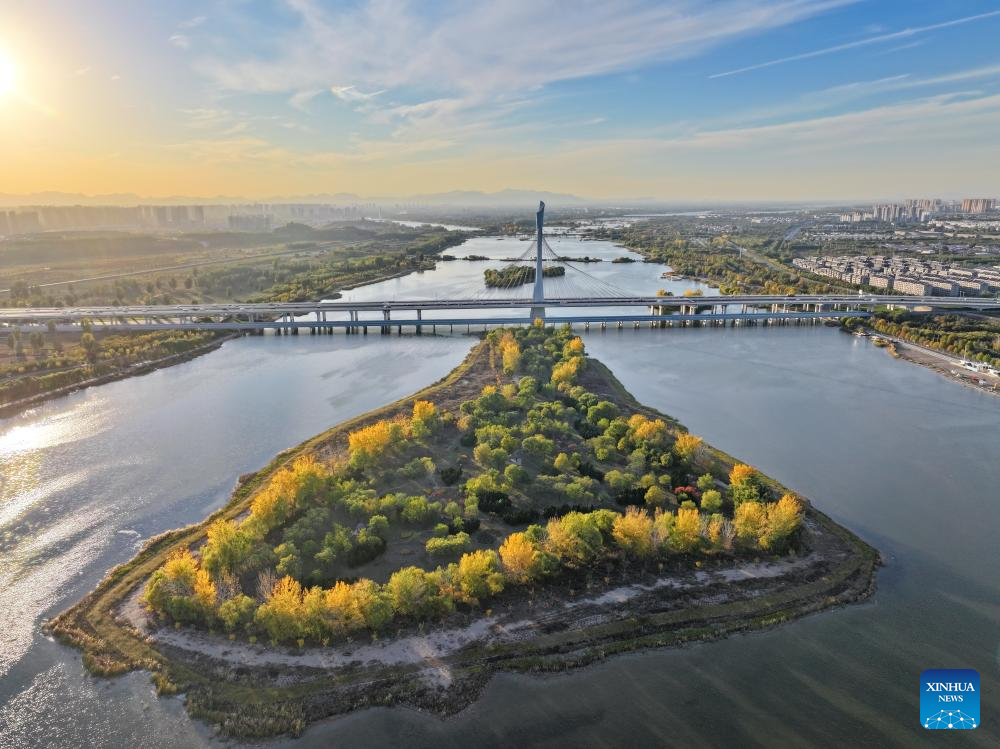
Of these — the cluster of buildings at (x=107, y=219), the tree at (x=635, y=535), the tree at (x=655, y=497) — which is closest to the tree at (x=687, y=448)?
the tree at (x=655, y=497)

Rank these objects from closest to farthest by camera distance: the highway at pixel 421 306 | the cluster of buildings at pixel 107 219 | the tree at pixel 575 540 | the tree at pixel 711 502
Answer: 1. the tree at pixel 575 540
2. the tree at pixel 711 502
3. the highway at pixel 421 306
4. the cluster of buildings at pixel 107 219

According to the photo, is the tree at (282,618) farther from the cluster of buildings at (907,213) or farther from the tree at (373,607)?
the cluster of buildings at (907,213)

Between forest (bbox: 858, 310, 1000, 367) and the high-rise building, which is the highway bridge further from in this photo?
the high-rise building

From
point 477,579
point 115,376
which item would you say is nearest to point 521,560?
point 477,579

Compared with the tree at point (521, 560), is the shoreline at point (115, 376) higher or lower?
higher

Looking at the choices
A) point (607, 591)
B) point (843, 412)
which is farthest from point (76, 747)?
point (843, 412)

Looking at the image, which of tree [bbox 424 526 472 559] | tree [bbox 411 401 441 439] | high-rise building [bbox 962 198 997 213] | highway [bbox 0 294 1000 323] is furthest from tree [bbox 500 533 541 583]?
high-rise building [bbox 962 198 997 213]
